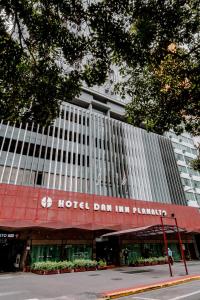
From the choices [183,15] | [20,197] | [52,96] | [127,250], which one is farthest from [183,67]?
[127,250]

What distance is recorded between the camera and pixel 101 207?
30.2 metres

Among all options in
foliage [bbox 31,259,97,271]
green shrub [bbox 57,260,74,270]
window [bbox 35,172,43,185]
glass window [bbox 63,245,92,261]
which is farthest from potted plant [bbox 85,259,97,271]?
window [bbox 35,172,43,185]

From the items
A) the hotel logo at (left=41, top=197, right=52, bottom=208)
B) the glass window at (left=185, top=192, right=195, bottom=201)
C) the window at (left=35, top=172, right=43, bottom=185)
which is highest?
the glass window at (left=185, top=192, right=195, bottom=201)

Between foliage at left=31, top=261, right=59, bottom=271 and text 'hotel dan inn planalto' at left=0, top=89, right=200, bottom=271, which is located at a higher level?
text 'hotel dan inn planalto' at left=0, top=89, right=200, bottom=271

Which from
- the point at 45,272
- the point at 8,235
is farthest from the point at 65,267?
the point at 8,235

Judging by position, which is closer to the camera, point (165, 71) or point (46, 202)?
point (165, 71)

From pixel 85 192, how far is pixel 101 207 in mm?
5312

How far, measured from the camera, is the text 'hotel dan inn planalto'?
2391 cm

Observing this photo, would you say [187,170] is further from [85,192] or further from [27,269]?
[27,269]

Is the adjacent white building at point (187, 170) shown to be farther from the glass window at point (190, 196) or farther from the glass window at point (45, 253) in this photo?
the glass window at point (45, 253)

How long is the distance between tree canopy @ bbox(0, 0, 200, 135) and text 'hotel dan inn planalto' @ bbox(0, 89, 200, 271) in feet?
12.8

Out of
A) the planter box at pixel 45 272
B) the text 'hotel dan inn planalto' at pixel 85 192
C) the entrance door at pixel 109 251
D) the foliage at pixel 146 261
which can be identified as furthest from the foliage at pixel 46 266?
the foliage at pixel 146 261

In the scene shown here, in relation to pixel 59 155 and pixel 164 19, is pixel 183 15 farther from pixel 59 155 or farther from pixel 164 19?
pixel 59 155

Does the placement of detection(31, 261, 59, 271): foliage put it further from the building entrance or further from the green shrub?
the building entrance
